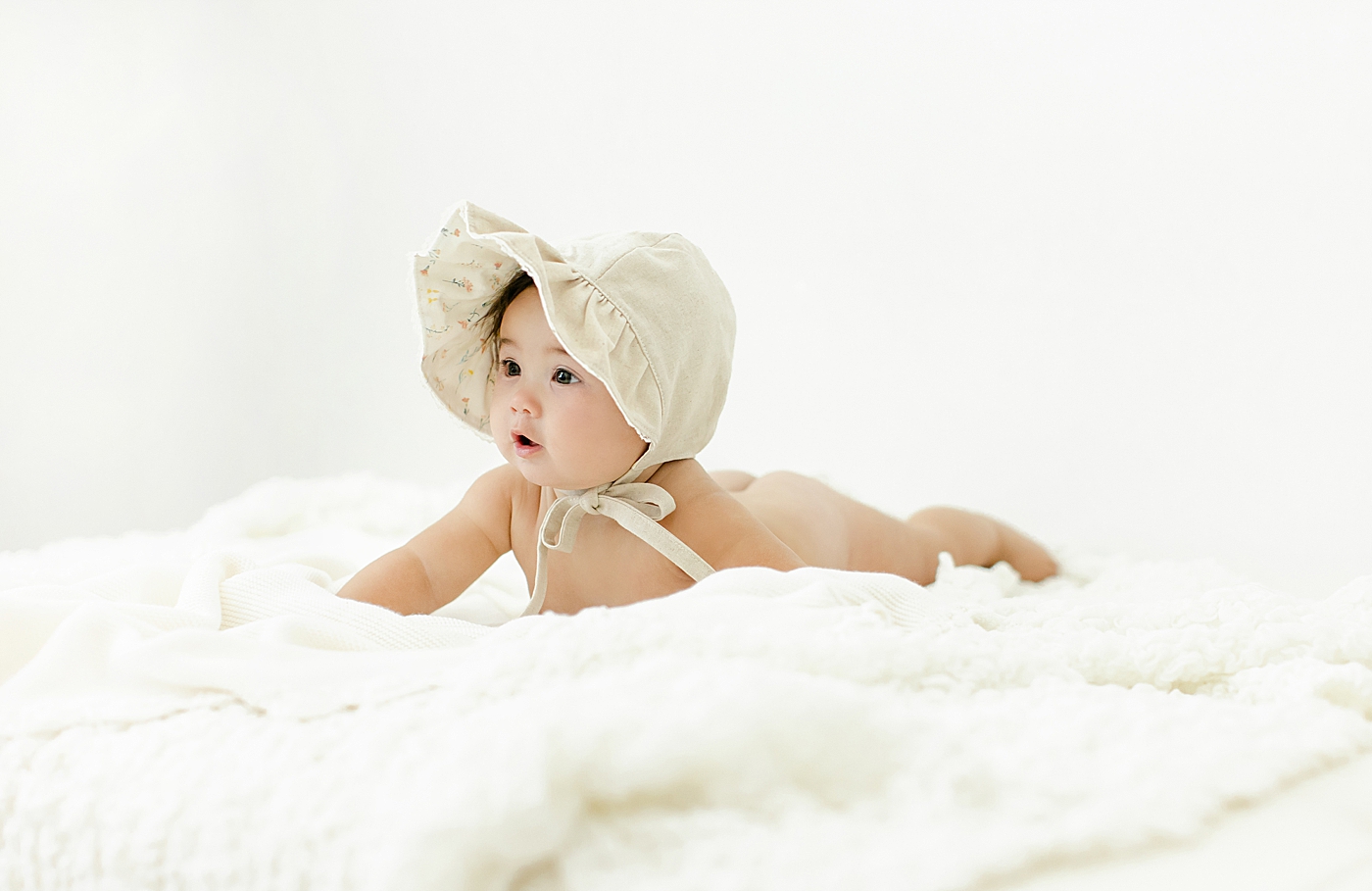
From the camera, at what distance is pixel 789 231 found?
204cm

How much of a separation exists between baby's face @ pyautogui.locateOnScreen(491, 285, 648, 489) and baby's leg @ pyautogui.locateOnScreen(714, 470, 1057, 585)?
25 cm

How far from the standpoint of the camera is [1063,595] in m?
Answer: 1.27

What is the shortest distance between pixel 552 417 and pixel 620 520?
0.13m

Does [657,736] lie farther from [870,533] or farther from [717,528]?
[870,533]

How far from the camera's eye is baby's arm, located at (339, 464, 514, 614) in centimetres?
108

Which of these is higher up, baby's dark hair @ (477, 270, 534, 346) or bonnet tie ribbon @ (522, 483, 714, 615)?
baby's dark hair @ (477, 270, 534, 346)

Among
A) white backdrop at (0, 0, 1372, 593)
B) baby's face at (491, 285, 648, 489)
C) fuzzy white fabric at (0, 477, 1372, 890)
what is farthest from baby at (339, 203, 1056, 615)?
white backdrop at (0, 0, 1372, 593)

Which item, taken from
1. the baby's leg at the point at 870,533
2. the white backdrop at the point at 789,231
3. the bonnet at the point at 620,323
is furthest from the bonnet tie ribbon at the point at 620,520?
the white backdrop at the point at 789,231

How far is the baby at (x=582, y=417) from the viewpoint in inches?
39.6

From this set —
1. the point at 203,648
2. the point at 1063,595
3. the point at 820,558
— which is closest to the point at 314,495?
the point at 820,558

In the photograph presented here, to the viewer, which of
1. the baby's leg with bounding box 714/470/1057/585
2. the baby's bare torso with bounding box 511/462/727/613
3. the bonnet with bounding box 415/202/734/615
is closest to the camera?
the bonnet with bounding box 415/202/734/615

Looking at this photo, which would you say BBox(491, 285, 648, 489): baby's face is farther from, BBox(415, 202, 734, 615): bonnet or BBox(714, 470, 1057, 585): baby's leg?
BBox(714, 470, 1057, 585): baby's leg

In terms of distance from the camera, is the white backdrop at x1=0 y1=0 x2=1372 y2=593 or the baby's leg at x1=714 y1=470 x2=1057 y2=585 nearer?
the baby's leg at x1=714 y1=470 x2=1057 y2=585

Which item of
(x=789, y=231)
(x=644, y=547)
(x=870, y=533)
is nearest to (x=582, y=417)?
(x=644, y=547)
